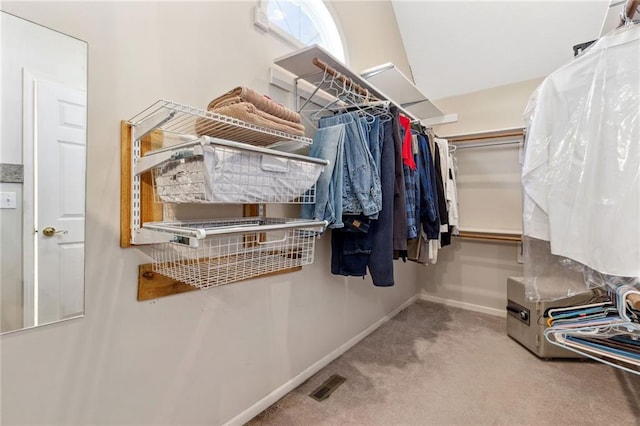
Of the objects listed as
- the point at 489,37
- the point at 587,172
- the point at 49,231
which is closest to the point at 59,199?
the point at 49,231

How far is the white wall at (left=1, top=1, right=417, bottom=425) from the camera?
92 centimetres

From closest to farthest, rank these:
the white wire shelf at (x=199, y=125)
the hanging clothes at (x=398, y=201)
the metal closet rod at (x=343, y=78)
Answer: the white wire shelf at (x=199, y=125), the metal closet rod at (x=343, y=78), the hanging clothes at (x=398, y=201)

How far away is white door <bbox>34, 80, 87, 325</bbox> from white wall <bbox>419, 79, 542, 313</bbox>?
10.2ft

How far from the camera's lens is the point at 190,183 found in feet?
3.13

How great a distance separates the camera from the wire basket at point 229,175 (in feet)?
2.99

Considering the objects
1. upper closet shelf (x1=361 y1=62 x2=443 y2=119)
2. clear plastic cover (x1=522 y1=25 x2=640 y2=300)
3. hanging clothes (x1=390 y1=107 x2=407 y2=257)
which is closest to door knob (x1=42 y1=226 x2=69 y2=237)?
hanging clothes (x1=390 y1=107 x2=407 y2=257)

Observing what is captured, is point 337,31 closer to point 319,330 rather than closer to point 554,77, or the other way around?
point 554,77

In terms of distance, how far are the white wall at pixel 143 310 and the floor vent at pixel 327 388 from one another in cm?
20

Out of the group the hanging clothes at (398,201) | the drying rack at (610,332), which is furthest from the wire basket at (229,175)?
the drying rack at (610,332)

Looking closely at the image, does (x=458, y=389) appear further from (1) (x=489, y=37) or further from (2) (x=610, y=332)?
(1) (x=489, y=37)

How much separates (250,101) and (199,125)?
8.9 inches

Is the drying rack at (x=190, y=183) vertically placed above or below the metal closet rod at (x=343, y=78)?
below

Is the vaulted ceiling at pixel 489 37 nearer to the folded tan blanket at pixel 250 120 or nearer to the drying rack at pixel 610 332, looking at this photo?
the folded tan blanket at pixel 250 120

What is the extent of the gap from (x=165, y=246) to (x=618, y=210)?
1.50m
